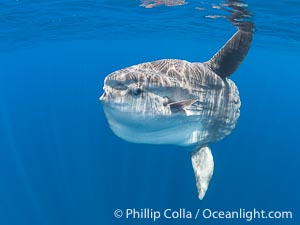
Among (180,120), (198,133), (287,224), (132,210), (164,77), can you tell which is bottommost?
(287,224)

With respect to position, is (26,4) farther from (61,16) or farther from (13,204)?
(13,204)

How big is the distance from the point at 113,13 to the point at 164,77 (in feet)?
47.2

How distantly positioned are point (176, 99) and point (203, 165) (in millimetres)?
1968

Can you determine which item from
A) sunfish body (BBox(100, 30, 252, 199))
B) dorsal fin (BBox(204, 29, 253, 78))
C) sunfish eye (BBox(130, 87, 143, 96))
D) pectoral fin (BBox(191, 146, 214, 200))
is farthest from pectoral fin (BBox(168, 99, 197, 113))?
pectoral fin (BBox(191, 146, 214, 200))

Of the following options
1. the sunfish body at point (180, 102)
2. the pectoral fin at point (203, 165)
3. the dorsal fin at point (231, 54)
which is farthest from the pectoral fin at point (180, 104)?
the pectoral fin at point (203, 165)

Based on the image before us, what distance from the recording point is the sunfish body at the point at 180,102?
15.4 ft

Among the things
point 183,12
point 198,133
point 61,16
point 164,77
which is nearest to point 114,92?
point 164,77

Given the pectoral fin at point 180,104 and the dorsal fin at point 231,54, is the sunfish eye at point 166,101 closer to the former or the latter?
the pectoral fin at point 180,104

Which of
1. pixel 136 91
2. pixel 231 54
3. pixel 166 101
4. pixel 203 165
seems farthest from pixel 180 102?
pixel 203 165

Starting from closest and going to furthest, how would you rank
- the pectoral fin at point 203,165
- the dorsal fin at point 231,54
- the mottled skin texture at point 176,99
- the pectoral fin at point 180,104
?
the mottled skin texture at point 176,99 → the pectoral fin at point 180,104 → the dorsal fin at point 231,54 → the pectoral fin at point 203,165

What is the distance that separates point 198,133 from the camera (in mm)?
6156

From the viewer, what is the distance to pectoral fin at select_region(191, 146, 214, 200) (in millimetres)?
6629

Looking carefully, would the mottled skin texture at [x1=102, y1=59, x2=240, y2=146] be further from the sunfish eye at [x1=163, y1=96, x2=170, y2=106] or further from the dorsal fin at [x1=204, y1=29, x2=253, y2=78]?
the dorsal fin at [x1=204, y1=29, x2=253, y2=78]

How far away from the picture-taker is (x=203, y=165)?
22.2 feet
